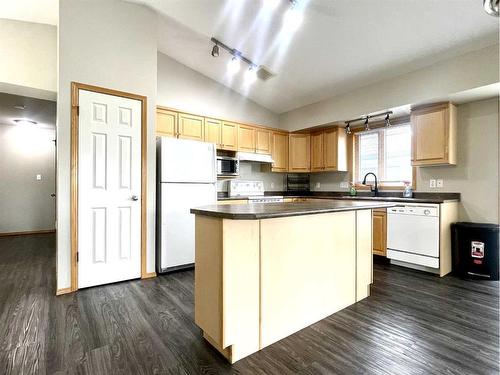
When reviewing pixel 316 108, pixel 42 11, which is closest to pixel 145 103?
Answer: pixel 42 11

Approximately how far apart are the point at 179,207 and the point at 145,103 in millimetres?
1352

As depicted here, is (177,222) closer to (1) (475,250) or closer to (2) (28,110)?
(1) (475,250)

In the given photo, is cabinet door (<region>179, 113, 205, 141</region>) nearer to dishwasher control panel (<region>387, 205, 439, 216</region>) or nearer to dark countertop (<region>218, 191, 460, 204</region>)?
dark countertop (<region>218, 191, 460, 204</region>)

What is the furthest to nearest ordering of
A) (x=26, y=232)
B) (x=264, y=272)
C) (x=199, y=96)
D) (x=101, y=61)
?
(x=26, y=232) → (x=199, y=96) → (x=101, y=61) → (x=264, y=272)

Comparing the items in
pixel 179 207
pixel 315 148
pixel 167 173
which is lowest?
pixel 179 207

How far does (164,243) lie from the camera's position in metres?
→ 3.18

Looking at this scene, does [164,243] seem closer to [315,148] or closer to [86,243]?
Answer: [86,243]

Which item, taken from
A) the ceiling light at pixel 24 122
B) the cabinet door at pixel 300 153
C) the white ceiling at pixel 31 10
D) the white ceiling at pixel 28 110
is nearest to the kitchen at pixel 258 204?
the white ceiling at pixel 31 10

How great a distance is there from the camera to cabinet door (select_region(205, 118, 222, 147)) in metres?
4.22

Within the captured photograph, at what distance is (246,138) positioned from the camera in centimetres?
470

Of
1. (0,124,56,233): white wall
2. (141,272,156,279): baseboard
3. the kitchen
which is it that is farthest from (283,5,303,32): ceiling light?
(0,124,56,233): white wall

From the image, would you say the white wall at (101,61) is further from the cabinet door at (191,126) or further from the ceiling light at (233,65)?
the ceiling light at (233,65)

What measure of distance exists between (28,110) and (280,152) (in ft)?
16.1

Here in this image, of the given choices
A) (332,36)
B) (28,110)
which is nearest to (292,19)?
(332,36)
